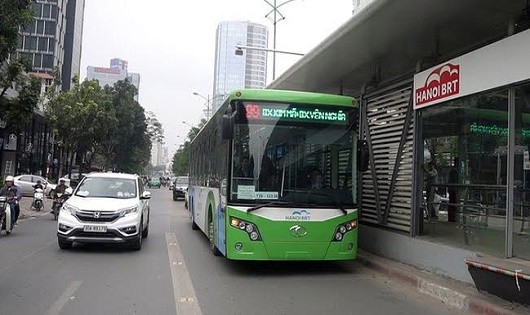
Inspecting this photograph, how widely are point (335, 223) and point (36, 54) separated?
8467 centimetres

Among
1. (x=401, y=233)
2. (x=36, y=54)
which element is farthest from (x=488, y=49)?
(x=36, y=54)

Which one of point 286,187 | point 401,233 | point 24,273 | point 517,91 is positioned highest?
point 517,91

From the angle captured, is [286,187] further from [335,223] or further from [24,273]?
[24,273]

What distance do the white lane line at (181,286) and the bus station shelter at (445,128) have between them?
3.68 metres

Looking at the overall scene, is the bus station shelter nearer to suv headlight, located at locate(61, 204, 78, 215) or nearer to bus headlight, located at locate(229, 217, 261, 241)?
bus headlight, located at locate(229, 217, 261, 241)

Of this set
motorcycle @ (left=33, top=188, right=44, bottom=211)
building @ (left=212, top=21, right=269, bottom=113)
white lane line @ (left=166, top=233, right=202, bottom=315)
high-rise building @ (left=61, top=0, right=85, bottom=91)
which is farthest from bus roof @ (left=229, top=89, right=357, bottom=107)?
high-rise building @ (left=61, top=0, right=85, bottom=91)

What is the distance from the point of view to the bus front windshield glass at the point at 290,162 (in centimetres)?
917

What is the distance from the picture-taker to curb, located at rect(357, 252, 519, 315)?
6.81m

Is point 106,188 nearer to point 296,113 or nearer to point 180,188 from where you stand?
point 296,113

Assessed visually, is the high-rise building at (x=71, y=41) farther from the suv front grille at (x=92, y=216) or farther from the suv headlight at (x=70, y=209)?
the suv front grille at (x=92, y=216)

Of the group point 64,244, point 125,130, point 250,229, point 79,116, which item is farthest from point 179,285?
point 125,130

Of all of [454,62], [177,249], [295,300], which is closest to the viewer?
[295,300]

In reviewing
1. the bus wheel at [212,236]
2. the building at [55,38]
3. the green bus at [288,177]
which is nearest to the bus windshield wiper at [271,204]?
the green bus at [288,177]

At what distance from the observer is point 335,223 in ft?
30.5
